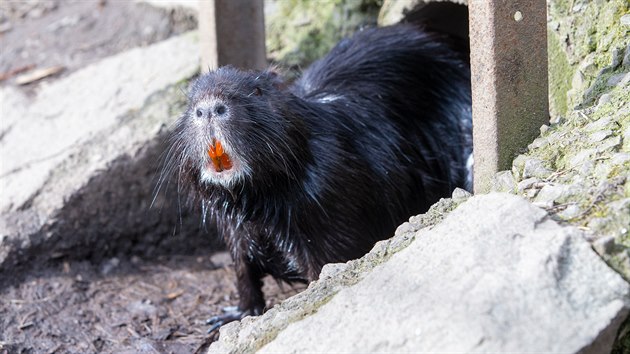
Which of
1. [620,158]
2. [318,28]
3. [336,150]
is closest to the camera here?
[620,158]

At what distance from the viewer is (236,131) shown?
402 cm

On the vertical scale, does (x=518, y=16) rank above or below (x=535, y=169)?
above

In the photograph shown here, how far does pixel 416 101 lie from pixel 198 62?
170 cm

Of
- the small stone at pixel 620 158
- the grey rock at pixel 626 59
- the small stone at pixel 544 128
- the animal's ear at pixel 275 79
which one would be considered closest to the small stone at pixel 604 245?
the small stone at pixel 620 158

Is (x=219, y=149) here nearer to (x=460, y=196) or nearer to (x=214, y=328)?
(x=460, y=196)

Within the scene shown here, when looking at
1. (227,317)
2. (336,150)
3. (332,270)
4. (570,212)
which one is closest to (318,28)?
(336,150)

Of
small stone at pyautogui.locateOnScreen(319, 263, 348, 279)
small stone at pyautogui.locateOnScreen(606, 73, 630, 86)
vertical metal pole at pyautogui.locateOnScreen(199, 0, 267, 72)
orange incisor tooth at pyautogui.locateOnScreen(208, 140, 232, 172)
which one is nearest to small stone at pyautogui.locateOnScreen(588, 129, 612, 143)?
small stone at pyautogui.locateOnScreen(606, 73, 630, 86)

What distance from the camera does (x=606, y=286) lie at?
2.77 metres

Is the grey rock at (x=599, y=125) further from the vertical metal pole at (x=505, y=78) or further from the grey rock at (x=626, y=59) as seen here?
the grey rock at (x=626, y=59)

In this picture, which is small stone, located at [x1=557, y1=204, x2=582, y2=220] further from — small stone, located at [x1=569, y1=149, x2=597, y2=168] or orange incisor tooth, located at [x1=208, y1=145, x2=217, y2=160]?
orange incisor tooth, located at [x1=208, y1=145, x2=217, y2=160]

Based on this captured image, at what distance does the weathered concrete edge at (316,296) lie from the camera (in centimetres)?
326

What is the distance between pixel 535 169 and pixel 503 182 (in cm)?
16

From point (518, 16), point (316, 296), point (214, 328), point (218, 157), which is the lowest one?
point (214, 328)

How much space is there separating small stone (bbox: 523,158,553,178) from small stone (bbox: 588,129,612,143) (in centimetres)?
20
